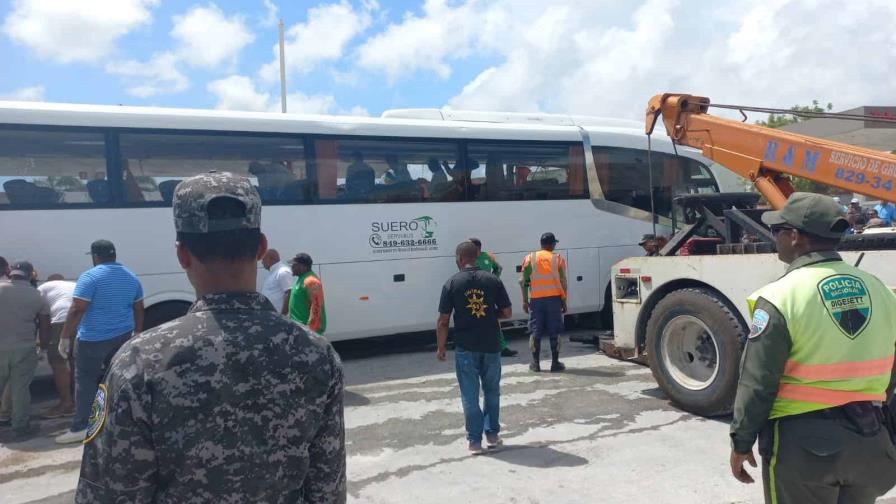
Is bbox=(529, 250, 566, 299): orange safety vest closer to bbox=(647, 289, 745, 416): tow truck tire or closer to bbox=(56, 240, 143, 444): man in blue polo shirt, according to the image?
bbox=(647, 289, 745, 416): tow truck tire

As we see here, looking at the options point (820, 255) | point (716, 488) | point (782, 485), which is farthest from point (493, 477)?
point (820, 255)

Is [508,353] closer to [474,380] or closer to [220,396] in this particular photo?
[474,380]

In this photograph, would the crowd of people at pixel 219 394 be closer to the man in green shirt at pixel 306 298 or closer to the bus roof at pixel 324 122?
the man in green shirt at pixel 306 298

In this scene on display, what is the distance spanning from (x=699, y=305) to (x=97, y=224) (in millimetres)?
6612

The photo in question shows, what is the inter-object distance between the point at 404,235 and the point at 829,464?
290 inches

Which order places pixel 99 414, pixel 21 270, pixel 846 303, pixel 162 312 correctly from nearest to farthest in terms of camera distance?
pixel 99 414, pixel 846 303, pixel 21 270, pixel 162 312

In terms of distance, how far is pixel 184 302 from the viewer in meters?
8.17

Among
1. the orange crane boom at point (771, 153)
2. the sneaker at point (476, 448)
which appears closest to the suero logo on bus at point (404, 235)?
the orange crane boom at point (771, 153)

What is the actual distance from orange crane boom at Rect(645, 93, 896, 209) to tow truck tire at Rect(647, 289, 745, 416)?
157 cm

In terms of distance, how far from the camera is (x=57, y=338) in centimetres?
695

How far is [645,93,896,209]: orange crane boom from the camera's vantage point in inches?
230

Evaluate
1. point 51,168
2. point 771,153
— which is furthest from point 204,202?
point 51,168

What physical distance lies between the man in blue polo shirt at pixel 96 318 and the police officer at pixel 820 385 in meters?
5.17

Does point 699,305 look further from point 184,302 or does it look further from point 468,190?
point 184,302
